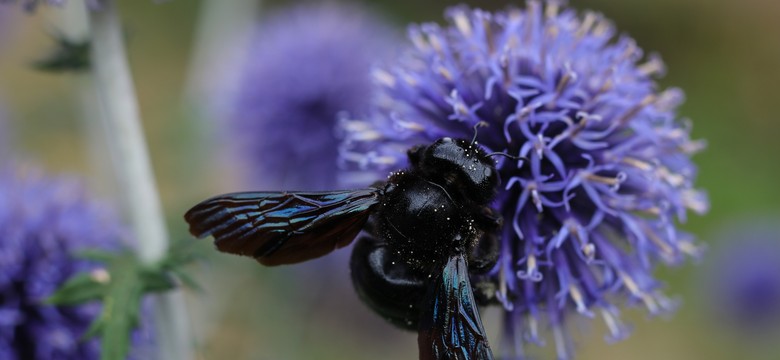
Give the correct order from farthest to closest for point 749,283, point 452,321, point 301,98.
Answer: point 749,283 → point 301,98 → point 452,321

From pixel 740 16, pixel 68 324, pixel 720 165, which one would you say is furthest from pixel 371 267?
pixel 740 16

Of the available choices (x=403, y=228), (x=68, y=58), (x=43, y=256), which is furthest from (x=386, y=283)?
(x=43, y=256)

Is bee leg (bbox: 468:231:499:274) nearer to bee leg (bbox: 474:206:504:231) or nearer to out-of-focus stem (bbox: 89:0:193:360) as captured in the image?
bee leg (bbox: 474:206:504:231)

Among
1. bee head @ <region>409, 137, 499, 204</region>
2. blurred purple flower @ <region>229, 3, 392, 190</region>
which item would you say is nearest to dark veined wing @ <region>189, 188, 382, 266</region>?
bee head @ <region>409, 137, 499, 204</region>

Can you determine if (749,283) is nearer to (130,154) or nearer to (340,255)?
(340,255)

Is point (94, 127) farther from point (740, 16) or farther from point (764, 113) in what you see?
point (740, 16)

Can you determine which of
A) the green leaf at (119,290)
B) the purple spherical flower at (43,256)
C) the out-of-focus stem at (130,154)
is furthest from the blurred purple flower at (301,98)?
the green leaf at (119,290)

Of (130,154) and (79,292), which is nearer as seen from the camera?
(79,292)
